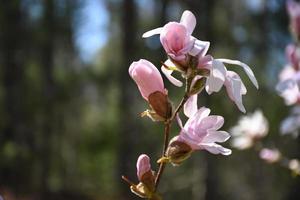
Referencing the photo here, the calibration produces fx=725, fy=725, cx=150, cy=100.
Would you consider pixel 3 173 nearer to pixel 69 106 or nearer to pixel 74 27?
pixel 74 27

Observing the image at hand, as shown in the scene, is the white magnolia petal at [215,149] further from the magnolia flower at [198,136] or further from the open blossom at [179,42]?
the open blossom at [179,42]

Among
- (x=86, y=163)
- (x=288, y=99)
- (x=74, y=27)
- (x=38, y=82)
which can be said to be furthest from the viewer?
(x=86, y=163)

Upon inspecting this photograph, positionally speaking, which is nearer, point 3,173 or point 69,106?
point 3,173

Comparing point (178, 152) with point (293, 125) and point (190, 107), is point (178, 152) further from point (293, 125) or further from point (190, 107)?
point (293, 125)

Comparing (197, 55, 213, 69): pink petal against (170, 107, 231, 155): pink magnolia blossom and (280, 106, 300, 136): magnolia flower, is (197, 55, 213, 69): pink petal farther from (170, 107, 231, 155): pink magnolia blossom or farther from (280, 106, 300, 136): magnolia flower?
(280, 106, 300, 136): magnolia flower

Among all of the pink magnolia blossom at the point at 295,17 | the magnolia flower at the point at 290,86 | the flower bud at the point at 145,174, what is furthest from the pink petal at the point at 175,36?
the pink magnolia blossom at the point at 295,17

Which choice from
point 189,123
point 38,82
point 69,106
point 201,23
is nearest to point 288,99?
point 189,123

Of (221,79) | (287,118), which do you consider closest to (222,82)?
(221,79)

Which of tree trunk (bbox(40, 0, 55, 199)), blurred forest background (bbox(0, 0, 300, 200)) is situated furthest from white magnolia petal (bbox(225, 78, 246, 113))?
tree trunk (bbox(40, 0, 55, 199))
